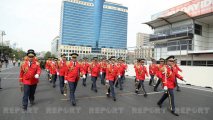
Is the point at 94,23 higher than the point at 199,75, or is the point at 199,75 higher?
the point at 94,23

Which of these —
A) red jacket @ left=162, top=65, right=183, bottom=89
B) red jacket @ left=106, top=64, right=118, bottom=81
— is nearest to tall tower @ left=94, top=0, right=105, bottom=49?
red jacket @ left=106, top=64, right=118, bottom=81

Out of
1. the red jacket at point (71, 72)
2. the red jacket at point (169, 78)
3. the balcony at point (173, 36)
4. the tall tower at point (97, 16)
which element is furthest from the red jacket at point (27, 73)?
the tall tower at point (97, 16)

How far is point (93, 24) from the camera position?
137 metres

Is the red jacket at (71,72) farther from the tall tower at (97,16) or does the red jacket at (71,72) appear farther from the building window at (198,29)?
the tall tower at (97,16)

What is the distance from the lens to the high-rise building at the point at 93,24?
126 meters

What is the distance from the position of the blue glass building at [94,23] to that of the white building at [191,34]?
3825 inches

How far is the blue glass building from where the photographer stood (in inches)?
4978

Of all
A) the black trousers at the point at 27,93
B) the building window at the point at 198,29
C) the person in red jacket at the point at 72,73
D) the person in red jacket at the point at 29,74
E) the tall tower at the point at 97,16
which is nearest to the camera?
the black trousers at the point at 27,93

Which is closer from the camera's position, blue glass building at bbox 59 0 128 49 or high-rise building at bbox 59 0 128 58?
high-rise building at bbox 59 0 128 58

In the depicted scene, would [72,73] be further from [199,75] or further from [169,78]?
[199,75]

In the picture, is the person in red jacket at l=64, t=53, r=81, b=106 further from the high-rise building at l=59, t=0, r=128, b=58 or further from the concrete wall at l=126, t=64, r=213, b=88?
the high-rise building at l=59, t=0, r=128, b=58

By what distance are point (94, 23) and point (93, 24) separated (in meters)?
1.11

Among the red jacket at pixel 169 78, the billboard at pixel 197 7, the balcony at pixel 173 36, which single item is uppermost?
the billboard at pixel 197 7

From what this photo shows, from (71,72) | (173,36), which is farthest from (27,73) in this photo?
(173,36)
